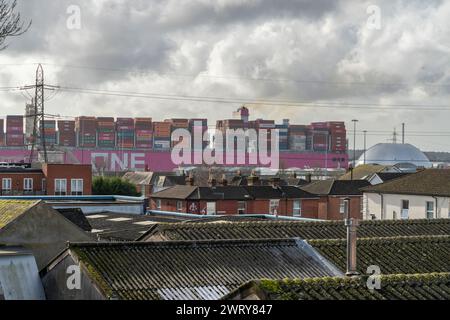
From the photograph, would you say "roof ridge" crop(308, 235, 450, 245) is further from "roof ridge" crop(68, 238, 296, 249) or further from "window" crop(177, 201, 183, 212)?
"window" crop(177, 201, 183, 212)

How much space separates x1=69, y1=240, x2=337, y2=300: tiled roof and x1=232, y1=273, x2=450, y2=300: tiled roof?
3.85 meters

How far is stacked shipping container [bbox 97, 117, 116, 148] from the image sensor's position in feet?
602

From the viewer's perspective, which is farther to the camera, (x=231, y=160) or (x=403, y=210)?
(x=231, y=160)

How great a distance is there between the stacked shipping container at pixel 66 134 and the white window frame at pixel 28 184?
129 m

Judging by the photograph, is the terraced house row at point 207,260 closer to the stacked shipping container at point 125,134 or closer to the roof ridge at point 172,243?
the roof ridge at point 172,243

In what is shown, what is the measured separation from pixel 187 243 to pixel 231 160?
172 m

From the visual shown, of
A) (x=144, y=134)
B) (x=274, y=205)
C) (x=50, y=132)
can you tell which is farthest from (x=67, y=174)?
(x=50, y=132)

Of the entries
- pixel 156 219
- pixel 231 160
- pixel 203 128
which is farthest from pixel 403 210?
pixel 203 128

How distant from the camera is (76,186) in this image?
5775 cm

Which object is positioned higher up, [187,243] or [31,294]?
[187,243]

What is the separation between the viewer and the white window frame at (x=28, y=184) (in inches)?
2265

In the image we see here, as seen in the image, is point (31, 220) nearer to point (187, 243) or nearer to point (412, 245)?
point (187, 243)

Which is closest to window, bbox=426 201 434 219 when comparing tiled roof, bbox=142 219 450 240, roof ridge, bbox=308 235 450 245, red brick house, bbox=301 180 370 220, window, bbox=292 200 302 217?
tiled roof, bbox=142 219 450 240

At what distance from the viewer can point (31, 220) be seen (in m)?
19.0
